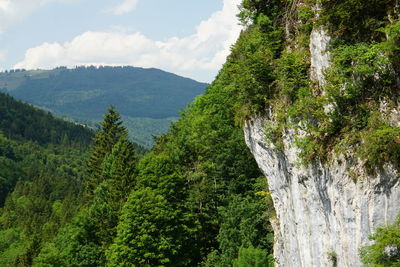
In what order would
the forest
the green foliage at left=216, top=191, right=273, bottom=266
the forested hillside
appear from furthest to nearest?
the forested hillside, the green foliage at left=216, top=191, right=273, bottom=266, the forest

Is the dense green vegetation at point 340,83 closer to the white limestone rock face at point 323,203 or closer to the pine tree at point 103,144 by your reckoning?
the white limestone rock face at point 323,203

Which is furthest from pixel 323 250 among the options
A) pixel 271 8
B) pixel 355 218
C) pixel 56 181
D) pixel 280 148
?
pixel 56 181

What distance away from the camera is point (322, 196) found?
51.5ft

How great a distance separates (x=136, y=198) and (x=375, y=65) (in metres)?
22.0

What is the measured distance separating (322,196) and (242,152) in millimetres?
17359

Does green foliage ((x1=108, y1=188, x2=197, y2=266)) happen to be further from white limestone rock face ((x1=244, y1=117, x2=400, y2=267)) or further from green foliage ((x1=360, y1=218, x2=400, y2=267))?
green foliage ((x1=360, y1=218, x2=400, y2=267))

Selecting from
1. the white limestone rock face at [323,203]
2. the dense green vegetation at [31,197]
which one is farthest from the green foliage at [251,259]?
the dense green vegetation at [31,197]

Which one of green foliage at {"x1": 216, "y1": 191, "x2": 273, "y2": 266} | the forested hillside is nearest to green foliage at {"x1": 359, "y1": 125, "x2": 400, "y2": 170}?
the forested hillside

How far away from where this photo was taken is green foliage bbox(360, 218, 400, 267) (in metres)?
12.1

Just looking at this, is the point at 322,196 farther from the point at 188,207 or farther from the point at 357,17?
the point at 188,207

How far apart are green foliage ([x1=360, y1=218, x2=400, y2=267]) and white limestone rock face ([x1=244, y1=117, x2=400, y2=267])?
20.8 inches

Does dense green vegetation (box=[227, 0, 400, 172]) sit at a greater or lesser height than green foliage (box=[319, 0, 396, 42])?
lesser

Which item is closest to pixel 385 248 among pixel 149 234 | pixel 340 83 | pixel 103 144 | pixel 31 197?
pixel 340 83

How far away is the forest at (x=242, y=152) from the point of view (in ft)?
44.3
